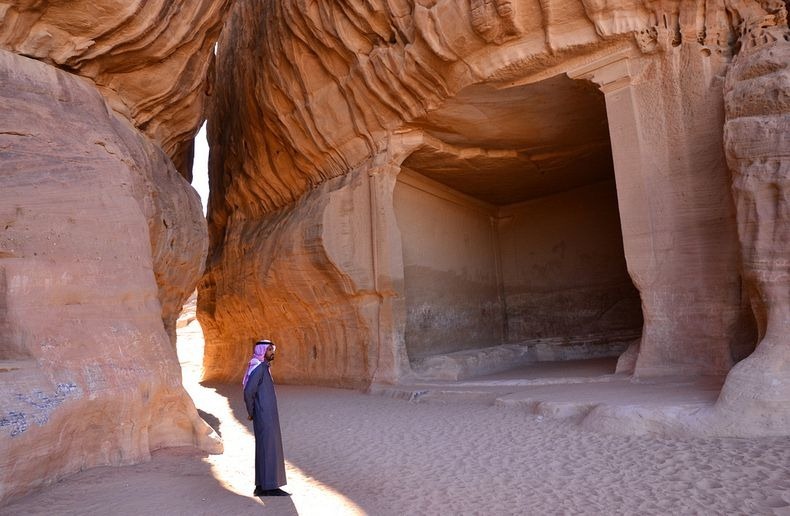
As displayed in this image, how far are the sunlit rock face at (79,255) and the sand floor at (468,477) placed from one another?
0.94ft

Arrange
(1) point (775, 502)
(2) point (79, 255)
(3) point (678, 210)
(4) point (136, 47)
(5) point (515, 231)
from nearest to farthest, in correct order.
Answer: (1) point (775, 502), (2) point (79, 255), (3) point (678, 210), (4) point (136, 47), (5) point (515, 231)

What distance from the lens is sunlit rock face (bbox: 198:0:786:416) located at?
20.2 feet

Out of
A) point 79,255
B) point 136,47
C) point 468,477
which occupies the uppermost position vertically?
point 136,47

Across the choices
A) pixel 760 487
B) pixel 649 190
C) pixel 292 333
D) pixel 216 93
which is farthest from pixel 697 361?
pixel 216 93

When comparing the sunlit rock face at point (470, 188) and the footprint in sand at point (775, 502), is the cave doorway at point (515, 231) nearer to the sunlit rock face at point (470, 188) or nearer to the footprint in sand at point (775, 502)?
the sunlit rock face at point (470, 188)

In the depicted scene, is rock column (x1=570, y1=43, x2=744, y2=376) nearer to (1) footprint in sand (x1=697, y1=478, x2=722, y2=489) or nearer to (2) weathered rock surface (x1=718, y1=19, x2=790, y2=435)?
(2) weathered rock surface (x1=718, y1=19, x2=790, y2=435)

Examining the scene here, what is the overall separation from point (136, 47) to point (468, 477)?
594cm

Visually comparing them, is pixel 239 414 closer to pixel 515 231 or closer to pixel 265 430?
pixel 265 430

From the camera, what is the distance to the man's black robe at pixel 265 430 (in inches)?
153

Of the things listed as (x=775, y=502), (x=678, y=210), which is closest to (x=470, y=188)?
(x=678, y=210)

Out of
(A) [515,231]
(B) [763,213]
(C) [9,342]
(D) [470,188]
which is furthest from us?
(A) [515,231]

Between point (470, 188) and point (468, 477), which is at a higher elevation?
point (470, 188)

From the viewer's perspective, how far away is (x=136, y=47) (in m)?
6.54

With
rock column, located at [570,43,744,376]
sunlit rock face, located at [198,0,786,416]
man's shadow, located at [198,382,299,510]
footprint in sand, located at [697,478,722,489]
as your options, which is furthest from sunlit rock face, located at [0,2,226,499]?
rock column, located at [570,43,744,376]
